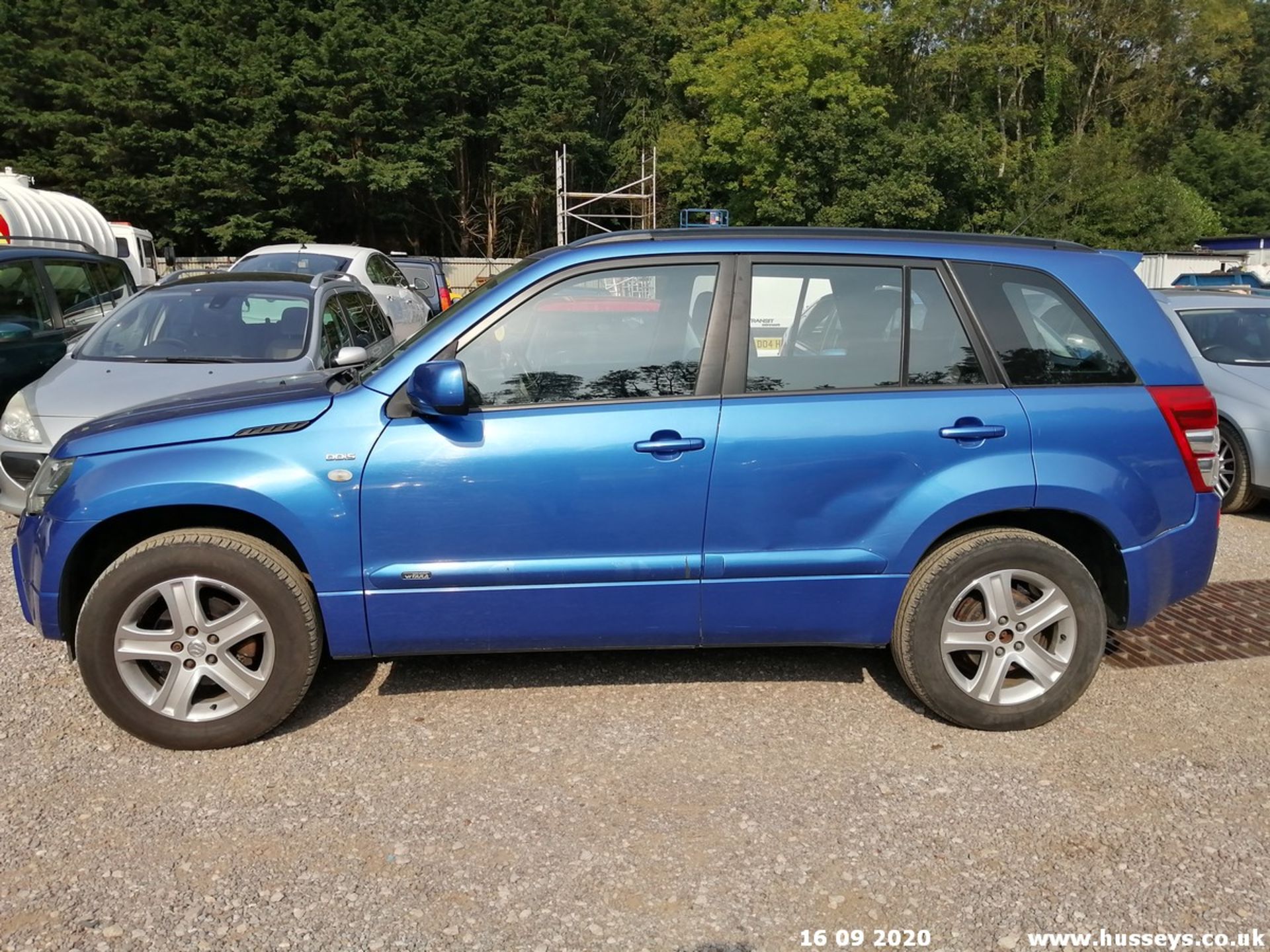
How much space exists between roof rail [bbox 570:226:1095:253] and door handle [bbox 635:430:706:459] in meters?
0.82

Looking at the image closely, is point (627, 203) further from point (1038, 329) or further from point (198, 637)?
point (198, 637)

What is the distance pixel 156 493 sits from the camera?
11.2 feet

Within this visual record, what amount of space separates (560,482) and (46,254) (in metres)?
7.00

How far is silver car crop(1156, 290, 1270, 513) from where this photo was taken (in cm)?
696

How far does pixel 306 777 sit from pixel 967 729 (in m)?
2.48

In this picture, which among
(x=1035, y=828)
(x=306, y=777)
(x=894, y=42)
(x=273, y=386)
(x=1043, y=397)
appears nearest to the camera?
(x=1035, y=828)

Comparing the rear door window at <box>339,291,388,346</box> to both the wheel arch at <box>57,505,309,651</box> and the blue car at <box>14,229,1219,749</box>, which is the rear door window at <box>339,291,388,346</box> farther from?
the blue car at <box>14,229,1219,749</box>

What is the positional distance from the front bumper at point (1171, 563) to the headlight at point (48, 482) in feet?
13.1

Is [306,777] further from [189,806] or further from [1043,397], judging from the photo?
[1043,397]

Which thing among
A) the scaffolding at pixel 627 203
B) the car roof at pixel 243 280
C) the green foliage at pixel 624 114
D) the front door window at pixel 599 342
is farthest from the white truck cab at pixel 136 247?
the scaffolding at pixel 627 203

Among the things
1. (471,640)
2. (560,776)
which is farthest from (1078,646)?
(471,640)

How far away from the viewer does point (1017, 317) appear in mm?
3799

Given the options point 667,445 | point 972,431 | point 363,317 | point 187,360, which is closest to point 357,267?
point 363,317

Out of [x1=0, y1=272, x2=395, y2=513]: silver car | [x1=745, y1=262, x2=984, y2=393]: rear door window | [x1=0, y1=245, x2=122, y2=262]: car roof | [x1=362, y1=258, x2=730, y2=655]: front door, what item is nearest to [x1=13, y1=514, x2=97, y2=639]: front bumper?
[x1=362, y1=258, x2=730, y2=655]: front door
